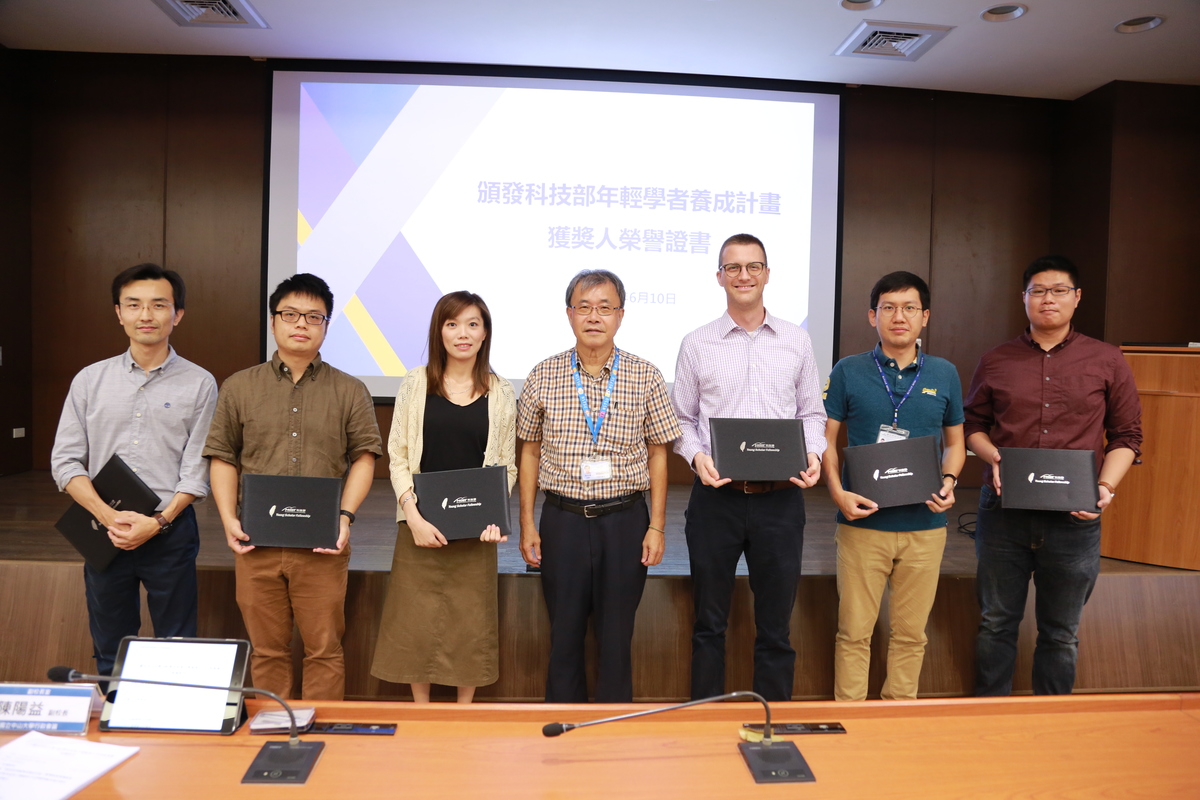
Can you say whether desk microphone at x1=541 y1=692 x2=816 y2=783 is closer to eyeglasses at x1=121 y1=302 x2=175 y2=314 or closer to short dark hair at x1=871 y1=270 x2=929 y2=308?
short dark hair at x1=871 y1=270 x2=929 y2=308

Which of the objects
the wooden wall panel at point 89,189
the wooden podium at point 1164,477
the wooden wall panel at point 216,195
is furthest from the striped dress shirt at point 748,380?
the wooden wall panel at point 89,189

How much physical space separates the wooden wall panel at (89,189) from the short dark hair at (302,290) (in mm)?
3598

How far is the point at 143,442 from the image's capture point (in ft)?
6.72

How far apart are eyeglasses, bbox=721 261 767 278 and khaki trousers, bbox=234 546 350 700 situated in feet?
4.89

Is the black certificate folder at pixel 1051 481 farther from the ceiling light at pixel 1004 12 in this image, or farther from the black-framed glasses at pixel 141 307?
the ceiling light at pixel 1004 12

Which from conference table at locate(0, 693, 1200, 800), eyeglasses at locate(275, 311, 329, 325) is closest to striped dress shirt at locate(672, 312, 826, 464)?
conference table at locate(0, 693, 1200, 800)

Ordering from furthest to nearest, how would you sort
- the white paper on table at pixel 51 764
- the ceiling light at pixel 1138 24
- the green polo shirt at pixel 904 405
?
the ceiling light at pixel 1138 24
the green polo shirt at pixel 904 405
the white paper on table at pixel 51 764

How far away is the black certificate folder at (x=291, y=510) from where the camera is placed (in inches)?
74.0

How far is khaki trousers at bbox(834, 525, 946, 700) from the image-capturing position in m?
2.23

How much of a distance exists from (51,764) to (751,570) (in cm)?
177

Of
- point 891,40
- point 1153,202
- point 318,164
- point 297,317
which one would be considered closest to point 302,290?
point 297,317

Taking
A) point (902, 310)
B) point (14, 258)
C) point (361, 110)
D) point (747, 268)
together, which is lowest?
point (902, 310)

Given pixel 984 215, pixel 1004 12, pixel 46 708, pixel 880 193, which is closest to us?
pixel 46 708

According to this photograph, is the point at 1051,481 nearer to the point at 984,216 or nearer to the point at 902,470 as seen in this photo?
the point at 902,470
